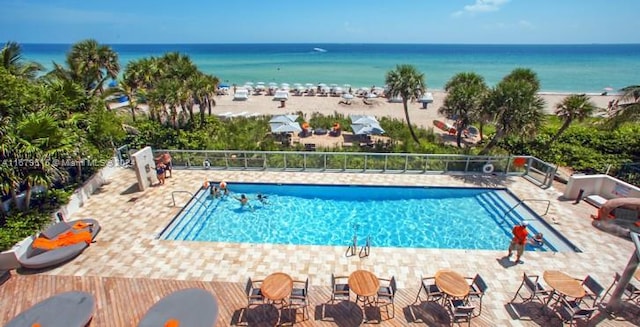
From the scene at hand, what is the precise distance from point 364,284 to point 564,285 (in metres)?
5.06

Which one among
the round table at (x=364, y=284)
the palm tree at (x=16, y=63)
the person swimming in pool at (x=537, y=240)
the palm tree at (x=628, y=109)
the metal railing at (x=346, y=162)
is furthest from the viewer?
the palm tree at (x=628, y=109)

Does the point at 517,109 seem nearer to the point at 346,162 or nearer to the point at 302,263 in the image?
the point at 346,162

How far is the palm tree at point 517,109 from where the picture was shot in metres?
15.8

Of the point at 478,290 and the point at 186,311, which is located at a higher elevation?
the point at 186,311

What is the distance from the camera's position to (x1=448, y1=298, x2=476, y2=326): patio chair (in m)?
7.32

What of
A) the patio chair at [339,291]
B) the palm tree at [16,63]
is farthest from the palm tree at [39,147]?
the patio chair at [339,291]

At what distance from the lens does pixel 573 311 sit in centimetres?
742

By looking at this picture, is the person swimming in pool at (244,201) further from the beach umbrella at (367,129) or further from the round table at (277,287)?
the beach umbrella at (367,129)

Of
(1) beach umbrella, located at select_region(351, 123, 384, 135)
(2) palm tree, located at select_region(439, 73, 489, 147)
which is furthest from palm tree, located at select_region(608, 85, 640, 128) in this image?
(1) beach umbrella, located at select_region(351, 123, 384, 135)

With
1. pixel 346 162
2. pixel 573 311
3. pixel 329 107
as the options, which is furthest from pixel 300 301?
pixel 329 107

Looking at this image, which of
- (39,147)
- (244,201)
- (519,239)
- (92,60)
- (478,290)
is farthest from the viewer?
(92,60)

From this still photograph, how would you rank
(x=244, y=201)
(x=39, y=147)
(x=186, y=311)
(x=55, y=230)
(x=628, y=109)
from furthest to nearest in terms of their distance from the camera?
(x=628, y=109), (x=244, y=201), (x=55, y=230), (x=39, y=147), (x=186, y=311)

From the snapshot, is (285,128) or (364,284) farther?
(285,128)

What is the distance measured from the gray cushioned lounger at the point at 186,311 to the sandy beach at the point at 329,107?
2658cm
